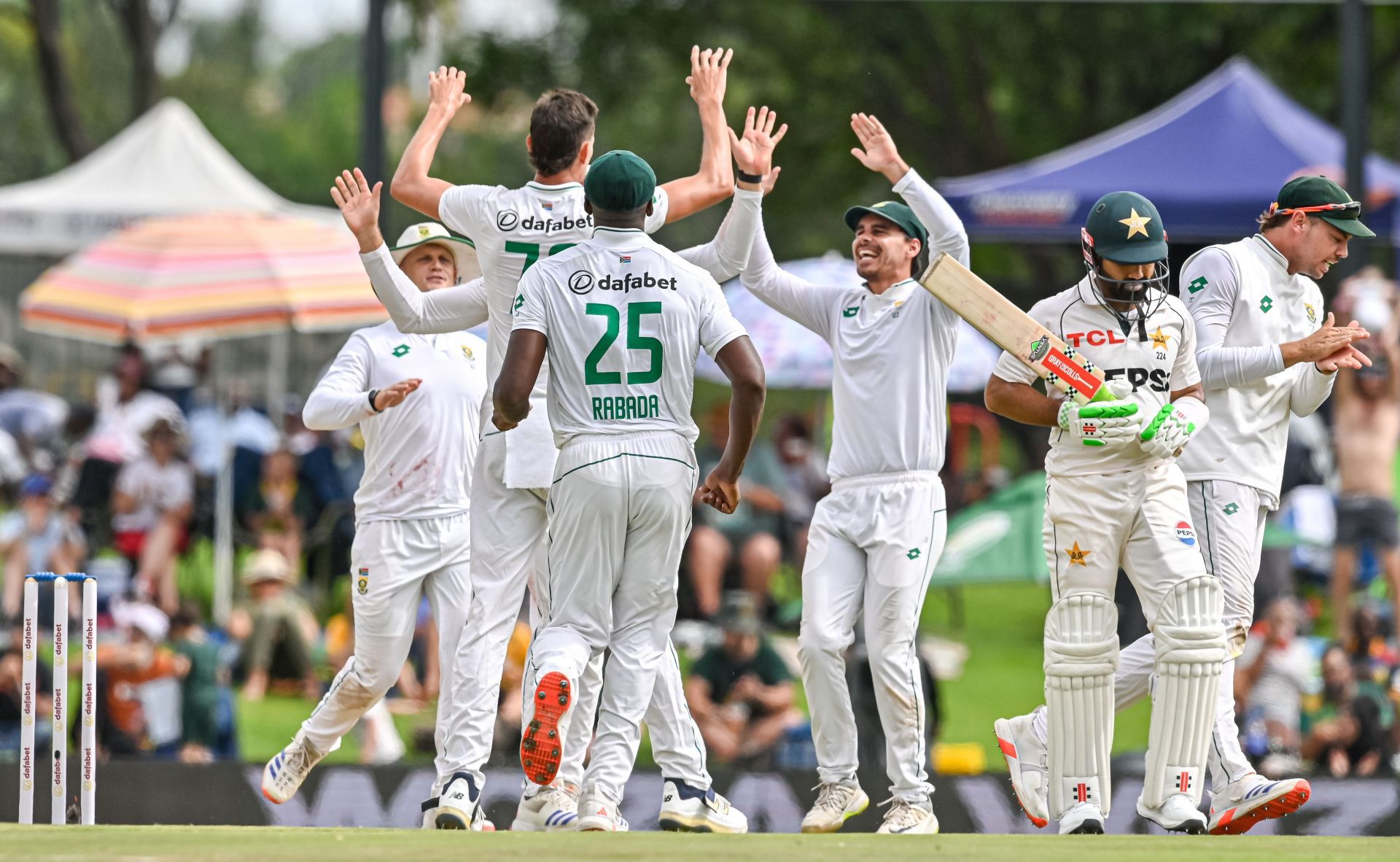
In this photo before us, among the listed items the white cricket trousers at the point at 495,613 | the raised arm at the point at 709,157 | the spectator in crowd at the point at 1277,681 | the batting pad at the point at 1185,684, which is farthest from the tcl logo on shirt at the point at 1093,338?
the spectator in crowd at the point at 1277,681

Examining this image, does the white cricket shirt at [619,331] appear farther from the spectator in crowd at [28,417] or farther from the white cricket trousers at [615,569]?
the spectator in crowd at [28,417]

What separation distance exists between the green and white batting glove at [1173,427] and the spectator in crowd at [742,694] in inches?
238

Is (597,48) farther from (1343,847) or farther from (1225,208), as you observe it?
(1343,847)

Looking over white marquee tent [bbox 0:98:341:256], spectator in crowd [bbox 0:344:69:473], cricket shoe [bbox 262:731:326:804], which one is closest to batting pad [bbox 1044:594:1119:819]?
cricket shoe [bbox 262:731:326:804]

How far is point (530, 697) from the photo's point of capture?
22.8 feet

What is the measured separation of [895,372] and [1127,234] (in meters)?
1.14

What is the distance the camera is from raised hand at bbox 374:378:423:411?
7.81m

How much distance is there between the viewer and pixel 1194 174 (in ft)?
53.3

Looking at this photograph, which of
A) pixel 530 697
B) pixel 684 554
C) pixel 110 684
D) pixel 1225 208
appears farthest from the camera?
pixel 1225 208

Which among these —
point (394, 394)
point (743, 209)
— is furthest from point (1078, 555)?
point (394, 394)

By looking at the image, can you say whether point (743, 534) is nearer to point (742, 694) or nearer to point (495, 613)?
point (742, 694)

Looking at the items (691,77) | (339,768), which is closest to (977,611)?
(339,768)

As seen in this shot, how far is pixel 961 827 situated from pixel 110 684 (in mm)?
5625

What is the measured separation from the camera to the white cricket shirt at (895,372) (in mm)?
7812
